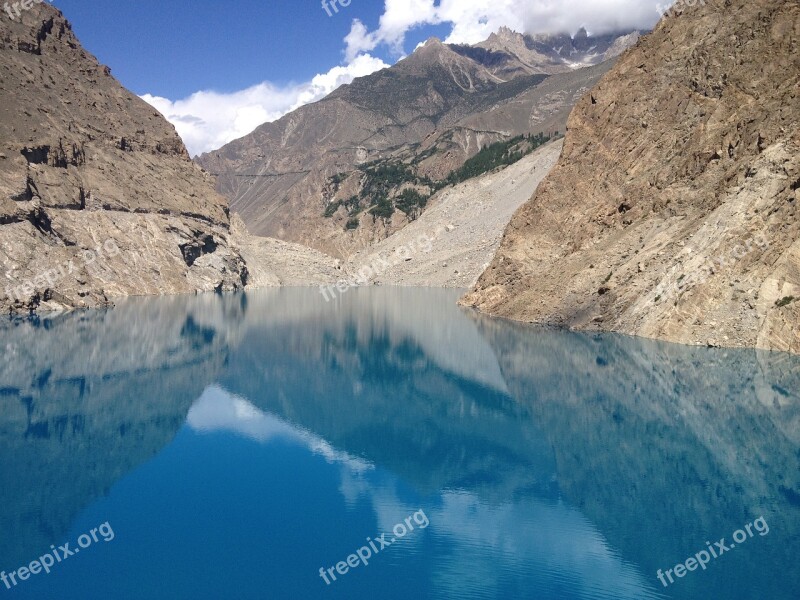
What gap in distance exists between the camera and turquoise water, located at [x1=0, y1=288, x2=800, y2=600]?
14430 millimetres

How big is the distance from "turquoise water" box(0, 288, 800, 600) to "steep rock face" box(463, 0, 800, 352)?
3.48 meters

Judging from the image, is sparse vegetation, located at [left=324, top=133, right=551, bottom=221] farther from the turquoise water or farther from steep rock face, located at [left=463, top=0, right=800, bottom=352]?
the turquoise water

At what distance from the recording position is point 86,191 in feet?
326

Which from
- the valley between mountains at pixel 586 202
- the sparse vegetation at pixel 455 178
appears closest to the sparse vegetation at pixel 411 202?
the sparse vegetation at pixel 455 178

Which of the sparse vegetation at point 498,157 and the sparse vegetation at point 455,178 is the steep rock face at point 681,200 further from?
the sparse vegetation at point 455,178

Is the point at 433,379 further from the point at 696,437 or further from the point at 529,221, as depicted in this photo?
the point at 529,221

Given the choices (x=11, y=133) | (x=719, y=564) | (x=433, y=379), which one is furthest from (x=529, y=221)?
(x=11, y=133)

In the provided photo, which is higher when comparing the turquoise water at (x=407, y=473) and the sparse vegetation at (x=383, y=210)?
the sparse vegetation at (x=383, y=210)

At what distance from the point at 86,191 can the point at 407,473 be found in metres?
94.2

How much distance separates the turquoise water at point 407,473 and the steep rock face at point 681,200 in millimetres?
3482

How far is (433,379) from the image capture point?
A: 126 ft

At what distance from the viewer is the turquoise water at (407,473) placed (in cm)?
1443

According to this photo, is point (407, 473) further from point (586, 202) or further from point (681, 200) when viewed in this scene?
point (586, 202)

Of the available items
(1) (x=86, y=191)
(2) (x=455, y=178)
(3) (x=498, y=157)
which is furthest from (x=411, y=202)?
(1) (x=86, y=191)
